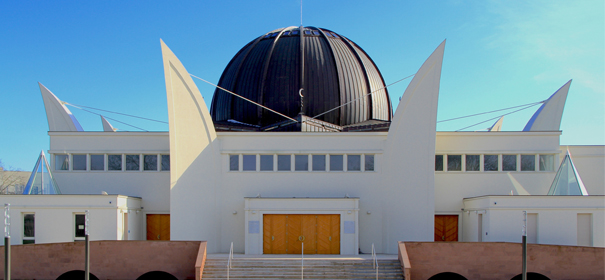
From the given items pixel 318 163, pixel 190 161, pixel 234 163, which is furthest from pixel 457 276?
pixel 190 161

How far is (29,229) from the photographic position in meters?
22.2

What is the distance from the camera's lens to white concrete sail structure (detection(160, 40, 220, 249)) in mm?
22922

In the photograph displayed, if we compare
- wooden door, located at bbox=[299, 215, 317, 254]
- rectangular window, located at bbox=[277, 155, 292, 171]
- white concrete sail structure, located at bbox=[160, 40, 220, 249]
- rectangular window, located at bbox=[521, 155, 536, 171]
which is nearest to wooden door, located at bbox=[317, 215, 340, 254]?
wooden door, located at bbox=[299, 215, 317, 254]

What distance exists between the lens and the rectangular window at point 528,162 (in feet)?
82.8

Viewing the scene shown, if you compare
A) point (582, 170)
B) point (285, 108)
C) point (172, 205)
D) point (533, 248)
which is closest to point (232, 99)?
point (285, 108)

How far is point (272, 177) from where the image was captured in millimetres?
24016

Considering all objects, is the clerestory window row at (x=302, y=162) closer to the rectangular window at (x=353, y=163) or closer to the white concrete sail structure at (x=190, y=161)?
the rectangular window at (x=353, y=163)

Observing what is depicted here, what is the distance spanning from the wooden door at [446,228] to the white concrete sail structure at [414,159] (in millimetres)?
2529

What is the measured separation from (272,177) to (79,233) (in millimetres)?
9214

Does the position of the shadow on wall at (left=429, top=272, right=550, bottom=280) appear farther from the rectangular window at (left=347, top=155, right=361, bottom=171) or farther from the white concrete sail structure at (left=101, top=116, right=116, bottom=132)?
the white concrete sail structure at (left=101, top=116, right=116, bottom=132)

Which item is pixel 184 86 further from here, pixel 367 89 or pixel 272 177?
pixel 367 89

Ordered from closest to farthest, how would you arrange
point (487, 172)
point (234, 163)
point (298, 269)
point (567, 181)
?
point (298, 269) → point (567, 181) → point (234, 163) → point (487, 172)

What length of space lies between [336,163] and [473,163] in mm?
7277

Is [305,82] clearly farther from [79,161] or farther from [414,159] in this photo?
[79,161]
